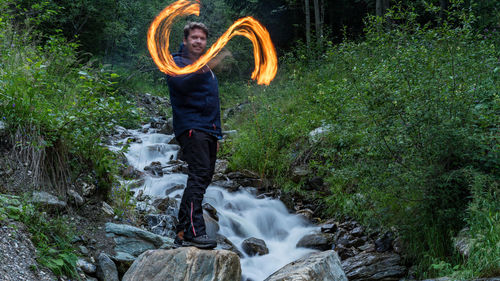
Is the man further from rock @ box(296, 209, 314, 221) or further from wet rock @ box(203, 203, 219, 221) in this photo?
rock @ box(296, 209, 314, 221)

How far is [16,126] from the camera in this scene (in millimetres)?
4785

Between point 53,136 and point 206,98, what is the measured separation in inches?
79.5

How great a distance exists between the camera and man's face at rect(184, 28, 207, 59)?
437 centimetres

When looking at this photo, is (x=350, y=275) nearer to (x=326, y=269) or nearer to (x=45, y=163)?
(x=326, y=269)

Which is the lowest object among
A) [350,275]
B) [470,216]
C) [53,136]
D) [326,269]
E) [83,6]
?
[350,275]

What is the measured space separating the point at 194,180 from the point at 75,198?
191 cm

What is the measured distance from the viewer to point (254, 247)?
6.81m

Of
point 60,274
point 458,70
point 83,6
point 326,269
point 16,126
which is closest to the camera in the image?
point 60,274

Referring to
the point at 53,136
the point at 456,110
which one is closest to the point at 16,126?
the point at 53,136

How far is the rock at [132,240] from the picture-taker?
502cm

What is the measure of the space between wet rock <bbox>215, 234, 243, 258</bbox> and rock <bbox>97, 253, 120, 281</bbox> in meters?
2.41

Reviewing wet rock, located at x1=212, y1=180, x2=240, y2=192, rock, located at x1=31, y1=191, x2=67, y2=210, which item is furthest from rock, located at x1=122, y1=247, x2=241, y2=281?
wet rock, located at x1=212, y1=180, x2=240, y2=192

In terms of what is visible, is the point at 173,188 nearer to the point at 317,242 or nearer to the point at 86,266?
the point at 317,242

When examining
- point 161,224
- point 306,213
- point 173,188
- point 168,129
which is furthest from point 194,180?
point 168,129
